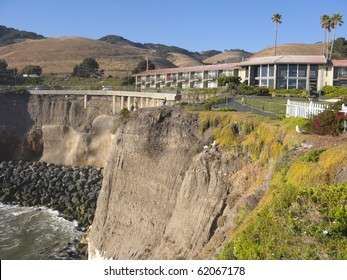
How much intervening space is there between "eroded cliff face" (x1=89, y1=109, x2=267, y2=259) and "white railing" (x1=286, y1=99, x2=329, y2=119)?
3549mm

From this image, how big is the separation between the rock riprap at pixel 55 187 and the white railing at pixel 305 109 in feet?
68.4

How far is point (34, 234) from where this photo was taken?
32.0m

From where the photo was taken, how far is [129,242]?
22.1 meters

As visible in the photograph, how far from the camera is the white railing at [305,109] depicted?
17439mm

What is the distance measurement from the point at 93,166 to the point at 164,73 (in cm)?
2493

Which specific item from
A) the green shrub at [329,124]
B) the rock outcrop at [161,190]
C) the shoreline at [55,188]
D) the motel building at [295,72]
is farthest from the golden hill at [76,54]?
the green shrub at [329,124]

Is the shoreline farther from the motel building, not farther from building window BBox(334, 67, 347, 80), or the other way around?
building window BBox(334, 67, 347, 80)

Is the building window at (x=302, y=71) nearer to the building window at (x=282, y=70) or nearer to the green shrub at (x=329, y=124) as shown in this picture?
the building window at (x=282, y=70)

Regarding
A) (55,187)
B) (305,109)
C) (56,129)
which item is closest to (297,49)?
(56,129)

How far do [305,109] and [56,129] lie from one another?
42693 mm

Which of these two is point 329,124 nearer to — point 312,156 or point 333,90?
point 312,156

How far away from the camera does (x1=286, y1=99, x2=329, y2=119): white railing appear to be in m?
17.4

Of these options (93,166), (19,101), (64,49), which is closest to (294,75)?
(93,166)

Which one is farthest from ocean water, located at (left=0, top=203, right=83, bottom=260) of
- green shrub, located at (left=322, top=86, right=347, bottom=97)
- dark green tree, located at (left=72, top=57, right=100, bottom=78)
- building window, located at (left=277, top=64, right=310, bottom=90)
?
dark green tree, located at (left=72, top=57, right=100, bottom=78)
